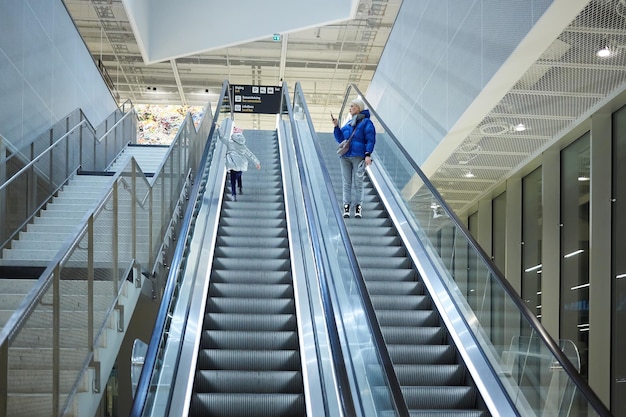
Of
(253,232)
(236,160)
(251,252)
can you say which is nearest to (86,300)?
(251,252)

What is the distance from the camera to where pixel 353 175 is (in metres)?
10.7

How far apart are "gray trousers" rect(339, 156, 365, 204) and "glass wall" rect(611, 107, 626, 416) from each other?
3190mm

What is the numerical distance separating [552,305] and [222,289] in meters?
5.48

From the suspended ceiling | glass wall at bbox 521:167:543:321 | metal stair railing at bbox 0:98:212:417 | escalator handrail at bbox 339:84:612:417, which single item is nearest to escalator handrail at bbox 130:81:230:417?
metal stair railing at bbox 0:98:212:417

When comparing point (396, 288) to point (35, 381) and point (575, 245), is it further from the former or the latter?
point (35, 381)

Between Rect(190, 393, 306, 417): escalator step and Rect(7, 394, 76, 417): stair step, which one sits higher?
Rect(7, 394, 76, 417): stair step

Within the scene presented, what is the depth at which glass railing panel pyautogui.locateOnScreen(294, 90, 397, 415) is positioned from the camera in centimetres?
534

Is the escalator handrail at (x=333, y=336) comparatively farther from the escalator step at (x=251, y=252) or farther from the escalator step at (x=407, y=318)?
the escalator step at (x=407, y=318)

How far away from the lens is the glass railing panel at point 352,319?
5.34 m

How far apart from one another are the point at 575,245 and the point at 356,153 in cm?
345

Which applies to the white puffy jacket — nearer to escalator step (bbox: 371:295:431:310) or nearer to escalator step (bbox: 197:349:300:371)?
escalator step (bbox: 371:295:431:310)

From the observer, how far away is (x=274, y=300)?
876cm

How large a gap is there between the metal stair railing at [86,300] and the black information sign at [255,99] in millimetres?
16366

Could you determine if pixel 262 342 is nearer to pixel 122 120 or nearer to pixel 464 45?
pixel 464 45
